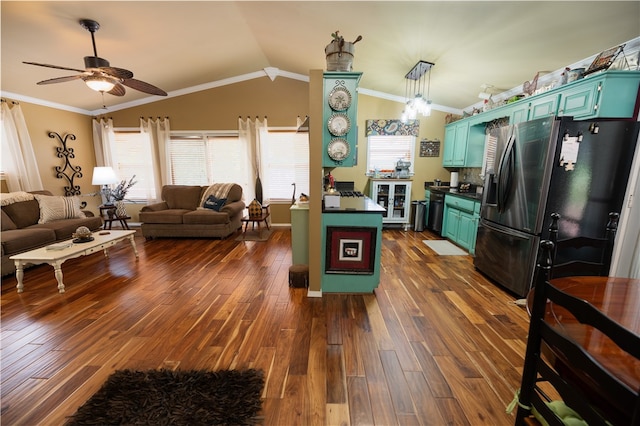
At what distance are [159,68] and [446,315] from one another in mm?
5404

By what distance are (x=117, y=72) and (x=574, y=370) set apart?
3.82 m

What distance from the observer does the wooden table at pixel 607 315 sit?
30.1 inches

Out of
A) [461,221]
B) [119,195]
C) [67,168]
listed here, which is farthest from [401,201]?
[67,168]

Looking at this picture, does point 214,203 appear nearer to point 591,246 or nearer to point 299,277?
point 299,277

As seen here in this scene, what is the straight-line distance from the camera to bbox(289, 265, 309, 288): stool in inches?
114

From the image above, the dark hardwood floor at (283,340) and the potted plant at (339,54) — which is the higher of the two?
the potted plant at (339,54)

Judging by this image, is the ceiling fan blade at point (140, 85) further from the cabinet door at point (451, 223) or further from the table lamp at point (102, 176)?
the cabinet door at point (451, 223)

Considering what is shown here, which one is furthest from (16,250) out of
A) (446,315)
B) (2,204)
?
(446,315)

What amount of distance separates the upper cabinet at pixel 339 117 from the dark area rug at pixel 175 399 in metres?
1.97

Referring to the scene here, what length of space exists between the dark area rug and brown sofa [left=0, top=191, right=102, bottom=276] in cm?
285

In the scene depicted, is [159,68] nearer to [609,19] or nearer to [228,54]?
[228,54]

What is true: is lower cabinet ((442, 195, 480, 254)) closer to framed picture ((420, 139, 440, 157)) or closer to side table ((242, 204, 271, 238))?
framed picture ((420, 139, 440, 157))

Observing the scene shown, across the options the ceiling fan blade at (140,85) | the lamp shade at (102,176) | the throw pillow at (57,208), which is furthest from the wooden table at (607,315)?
the lamp shade at (102,176)

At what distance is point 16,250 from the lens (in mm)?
3107
